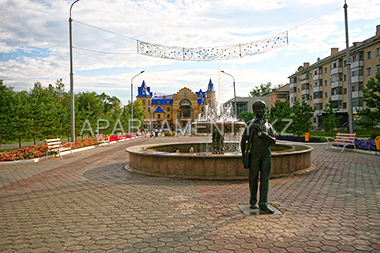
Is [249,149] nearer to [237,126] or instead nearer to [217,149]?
[237,126]

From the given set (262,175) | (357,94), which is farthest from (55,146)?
(357,94)

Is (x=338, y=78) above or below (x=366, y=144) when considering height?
above

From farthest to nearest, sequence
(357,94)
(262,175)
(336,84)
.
→ (336,84), (357,94), (262,175)

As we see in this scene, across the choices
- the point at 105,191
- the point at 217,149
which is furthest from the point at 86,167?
the point at 217,149

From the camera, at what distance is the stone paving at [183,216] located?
11.9ft

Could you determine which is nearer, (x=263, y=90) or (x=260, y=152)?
(x=260, y=152)

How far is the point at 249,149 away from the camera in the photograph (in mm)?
5004

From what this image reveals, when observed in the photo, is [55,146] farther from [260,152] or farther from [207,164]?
[260,152]

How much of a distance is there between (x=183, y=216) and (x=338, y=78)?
55.0 meters

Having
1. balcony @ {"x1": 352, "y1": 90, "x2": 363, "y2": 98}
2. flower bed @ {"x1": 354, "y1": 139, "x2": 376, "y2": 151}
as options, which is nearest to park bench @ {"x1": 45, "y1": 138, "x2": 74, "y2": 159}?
flower bed @ {"x1": 354, "y1": 139, "x2": 376, "y2": 151}

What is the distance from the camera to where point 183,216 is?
4777 millimetres

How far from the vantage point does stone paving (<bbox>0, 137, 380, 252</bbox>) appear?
3.63 m

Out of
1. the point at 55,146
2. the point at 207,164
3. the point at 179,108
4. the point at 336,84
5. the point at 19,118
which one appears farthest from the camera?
the point at 179,108

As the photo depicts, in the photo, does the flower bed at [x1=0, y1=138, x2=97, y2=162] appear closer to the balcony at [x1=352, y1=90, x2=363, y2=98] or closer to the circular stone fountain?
the circular stone fountain
